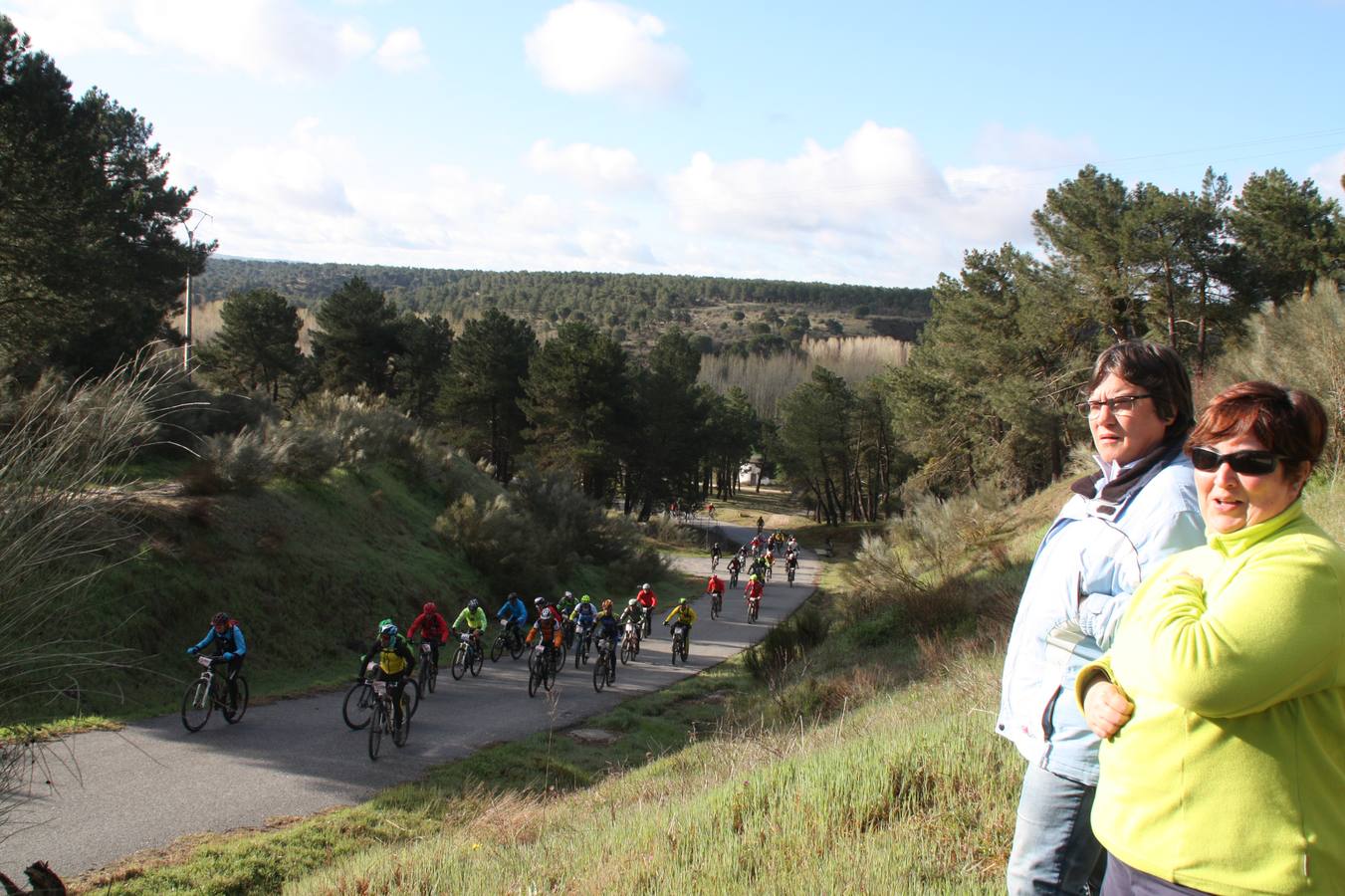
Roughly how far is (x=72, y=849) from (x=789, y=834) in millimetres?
6810

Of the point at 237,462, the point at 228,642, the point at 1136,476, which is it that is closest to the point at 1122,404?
the point at 1136,476

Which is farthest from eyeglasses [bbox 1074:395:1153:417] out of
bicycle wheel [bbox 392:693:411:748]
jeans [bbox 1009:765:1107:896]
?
bicycle wheel [bbox 392:693:411:748]

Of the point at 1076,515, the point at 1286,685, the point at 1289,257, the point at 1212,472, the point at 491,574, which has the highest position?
the point at 1289,257

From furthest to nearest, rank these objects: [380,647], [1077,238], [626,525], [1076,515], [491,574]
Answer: [626,525] → [1077,238] → [491,574] → [380,647] → [1076,515]

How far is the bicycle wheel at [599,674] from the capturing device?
17.9 m

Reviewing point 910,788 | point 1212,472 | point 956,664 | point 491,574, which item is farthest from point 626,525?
point 1212,472

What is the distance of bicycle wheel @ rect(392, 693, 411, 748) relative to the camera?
1230 centimetres

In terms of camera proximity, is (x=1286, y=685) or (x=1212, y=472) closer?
(x=1286, y=685)

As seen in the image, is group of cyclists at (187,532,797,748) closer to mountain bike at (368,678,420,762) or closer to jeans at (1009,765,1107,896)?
mountain bike at (368,678,420,762)

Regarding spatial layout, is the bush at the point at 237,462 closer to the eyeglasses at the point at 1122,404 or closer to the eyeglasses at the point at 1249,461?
the eyeglasses at the point at 1122,404

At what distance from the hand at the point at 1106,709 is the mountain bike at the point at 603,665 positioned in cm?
1610

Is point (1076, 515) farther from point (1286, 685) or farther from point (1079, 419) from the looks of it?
point (1079, 419)

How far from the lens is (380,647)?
12.4 metres

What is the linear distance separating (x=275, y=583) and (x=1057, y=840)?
18.9 metres
